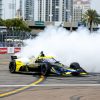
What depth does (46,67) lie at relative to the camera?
21922 millimetres

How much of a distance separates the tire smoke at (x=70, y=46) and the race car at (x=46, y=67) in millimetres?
1214

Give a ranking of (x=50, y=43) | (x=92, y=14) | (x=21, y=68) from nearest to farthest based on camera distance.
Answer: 1. (x=21, y=68)
2. (x=50, y=43)
3. (x=92, y=14)

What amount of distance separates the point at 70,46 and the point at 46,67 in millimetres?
3859

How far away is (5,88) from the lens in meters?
15.8

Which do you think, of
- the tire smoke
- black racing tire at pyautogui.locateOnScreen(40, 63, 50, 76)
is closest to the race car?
black racing tire at pyautogui.locateOnScreen(40, 63, 50, 76)

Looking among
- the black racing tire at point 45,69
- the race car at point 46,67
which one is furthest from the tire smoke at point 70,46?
the black racing tire at point 45,69

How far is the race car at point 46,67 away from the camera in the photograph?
2145 cm

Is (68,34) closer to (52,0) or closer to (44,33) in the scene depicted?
(44,33)

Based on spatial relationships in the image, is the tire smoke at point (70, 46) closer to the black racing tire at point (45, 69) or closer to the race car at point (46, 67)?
the race car at point (46, 67)

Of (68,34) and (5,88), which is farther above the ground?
(68,34)

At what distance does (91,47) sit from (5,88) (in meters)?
9.66

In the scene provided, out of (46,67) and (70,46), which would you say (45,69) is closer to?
(46,67)

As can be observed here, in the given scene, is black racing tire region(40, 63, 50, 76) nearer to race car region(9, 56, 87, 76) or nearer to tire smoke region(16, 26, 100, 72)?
race car region(9, 56, 87, 76)

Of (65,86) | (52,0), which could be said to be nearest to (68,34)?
(65,86)
